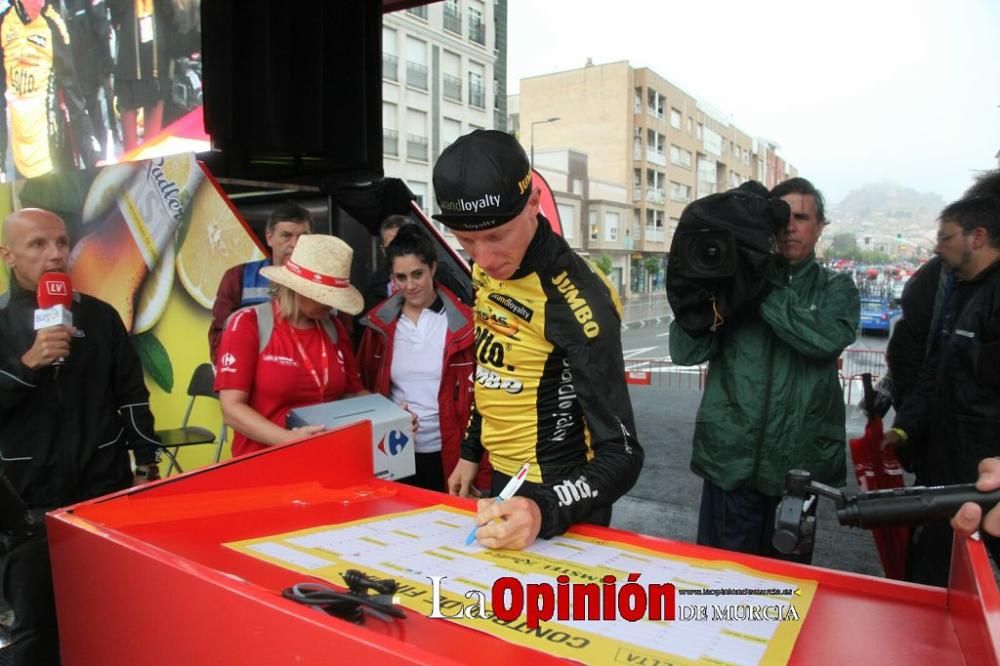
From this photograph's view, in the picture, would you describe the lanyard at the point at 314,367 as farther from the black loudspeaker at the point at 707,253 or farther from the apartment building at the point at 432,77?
the apartment building at the point at 432,77

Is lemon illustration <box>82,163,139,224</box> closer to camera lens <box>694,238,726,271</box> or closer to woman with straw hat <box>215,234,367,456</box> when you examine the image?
woman with straw hat <box>215,234,367,456</box>

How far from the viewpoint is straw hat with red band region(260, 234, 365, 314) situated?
7.45 feet

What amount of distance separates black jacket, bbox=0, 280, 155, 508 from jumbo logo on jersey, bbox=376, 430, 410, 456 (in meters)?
1.02

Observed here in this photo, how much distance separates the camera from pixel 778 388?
2312 millimetres

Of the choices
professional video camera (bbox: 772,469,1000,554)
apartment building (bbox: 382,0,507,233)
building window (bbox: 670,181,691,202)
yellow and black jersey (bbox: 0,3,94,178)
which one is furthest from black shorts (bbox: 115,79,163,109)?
building window (bbox: 670,181,691,202)

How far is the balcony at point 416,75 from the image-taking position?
2633 cm

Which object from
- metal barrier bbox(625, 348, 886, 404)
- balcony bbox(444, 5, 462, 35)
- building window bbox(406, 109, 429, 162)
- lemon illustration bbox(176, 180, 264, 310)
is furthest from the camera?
building window bbox(406, 109, 429, 162)

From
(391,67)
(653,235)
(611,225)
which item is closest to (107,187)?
(391,67)

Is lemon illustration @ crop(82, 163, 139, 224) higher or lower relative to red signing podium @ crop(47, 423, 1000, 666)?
higher

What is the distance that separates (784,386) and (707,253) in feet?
1.82

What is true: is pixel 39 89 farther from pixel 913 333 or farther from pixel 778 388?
pixel 913 333

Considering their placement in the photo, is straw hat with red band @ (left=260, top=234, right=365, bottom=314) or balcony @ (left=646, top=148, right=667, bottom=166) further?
balcony @ (left=646, top=148, right=667, bottom=166)

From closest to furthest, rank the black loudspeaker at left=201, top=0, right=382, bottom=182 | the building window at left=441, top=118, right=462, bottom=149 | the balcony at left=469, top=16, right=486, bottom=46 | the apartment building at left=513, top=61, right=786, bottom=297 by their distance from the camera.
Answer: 1. the black loudspeaker at left=201, top=0, right=382, bottom=182
2. the building window at left=441, top=118, right=462, bottom=149
3. the balcony at left=469, top=16, right=486, bottom=46
4. the apartment building at left=513, top=61, right=786, bottom=297

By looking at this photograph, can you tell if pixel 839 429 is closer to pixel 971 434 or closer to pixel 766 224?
pixel 971 434
